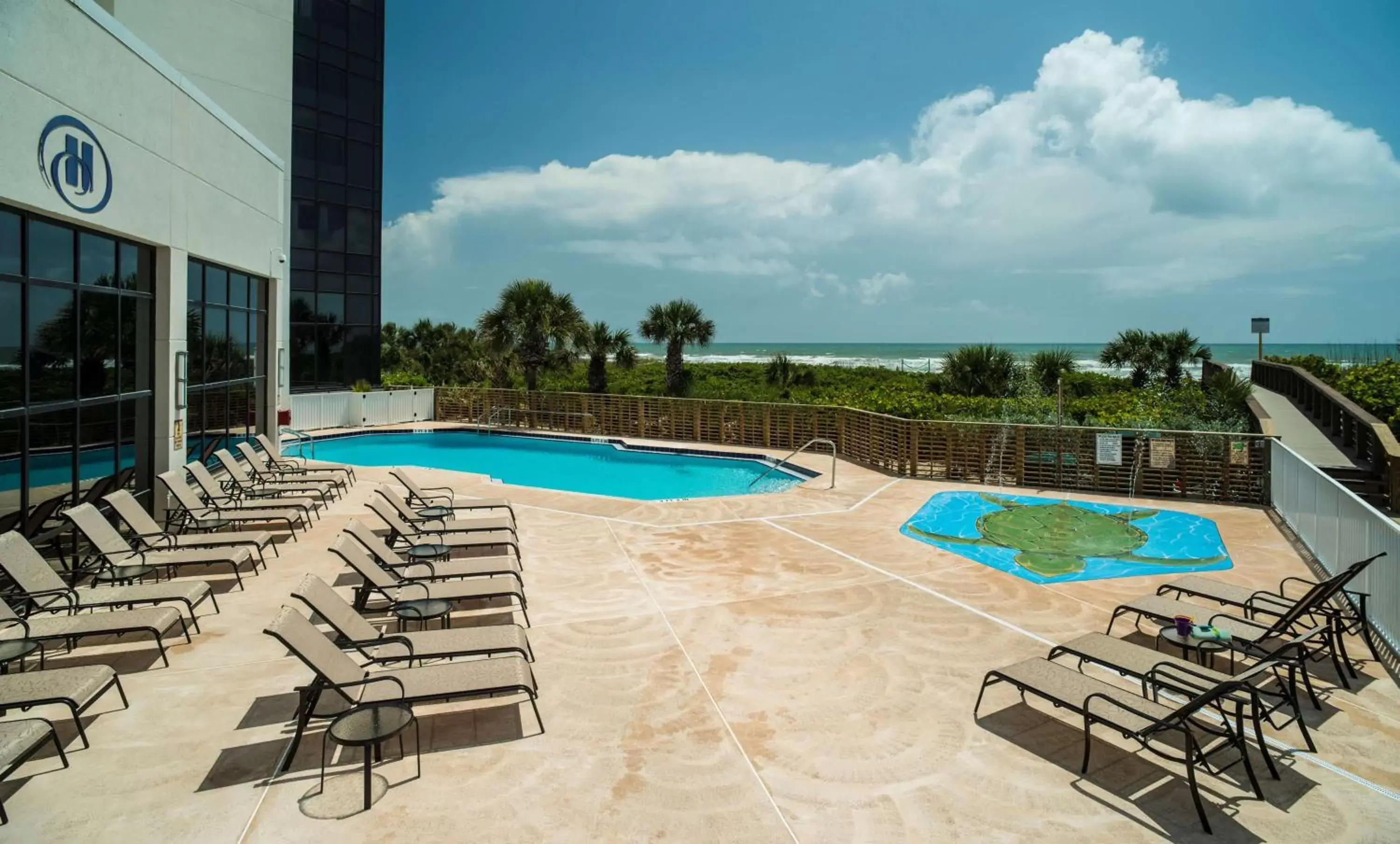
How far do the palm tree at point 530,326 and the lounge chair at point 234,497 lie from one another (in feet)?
52.6

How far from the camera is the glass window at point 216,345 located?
1223 centimetres

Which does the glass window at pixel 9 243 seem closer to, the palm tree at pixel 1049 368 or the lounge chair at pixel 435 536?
the lounge chair at pixel 435 536

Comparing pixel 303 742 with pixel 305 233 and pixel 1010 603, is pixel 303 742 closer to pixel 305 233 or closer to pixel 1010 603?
pixel 1010 603

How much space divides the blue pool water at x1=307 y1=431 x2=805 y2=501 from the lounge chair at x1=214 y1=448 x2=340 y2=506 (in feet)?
18.9

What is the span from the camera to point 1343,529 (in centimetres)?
835

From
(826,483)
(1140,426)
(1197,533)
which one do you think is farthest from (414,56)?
(1197,533)

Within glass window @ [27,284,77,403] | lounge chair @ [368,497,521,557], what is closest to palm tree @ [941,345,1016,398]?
lounge chair @ [368,497,521,557]

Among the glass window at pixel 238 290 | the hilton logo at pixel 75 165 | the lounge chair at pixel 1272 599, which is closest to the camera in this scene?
the lounge chair at pixel 1272 599

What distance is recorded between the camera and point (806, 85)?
25.6 m

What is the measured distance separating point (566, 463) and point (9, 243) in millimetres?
15313

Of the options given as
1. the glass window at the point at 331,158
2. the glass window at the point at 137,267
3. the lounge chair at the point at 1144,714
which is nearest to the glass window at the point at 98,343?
the glass window at the point at 137,267

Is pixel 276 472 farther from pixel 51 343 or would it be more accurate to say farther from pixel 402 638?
pixel 402 638

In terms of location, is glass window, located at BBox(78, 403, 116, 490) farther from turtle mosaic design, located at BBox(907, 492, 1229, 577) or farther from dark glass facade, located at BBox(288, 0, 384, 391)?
dark glass facade, located at BBox(288, 0, 384, 391)

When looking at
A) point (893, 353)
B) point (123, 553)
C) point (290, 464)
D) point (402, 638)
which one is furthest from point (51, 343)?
point (893, 353)
